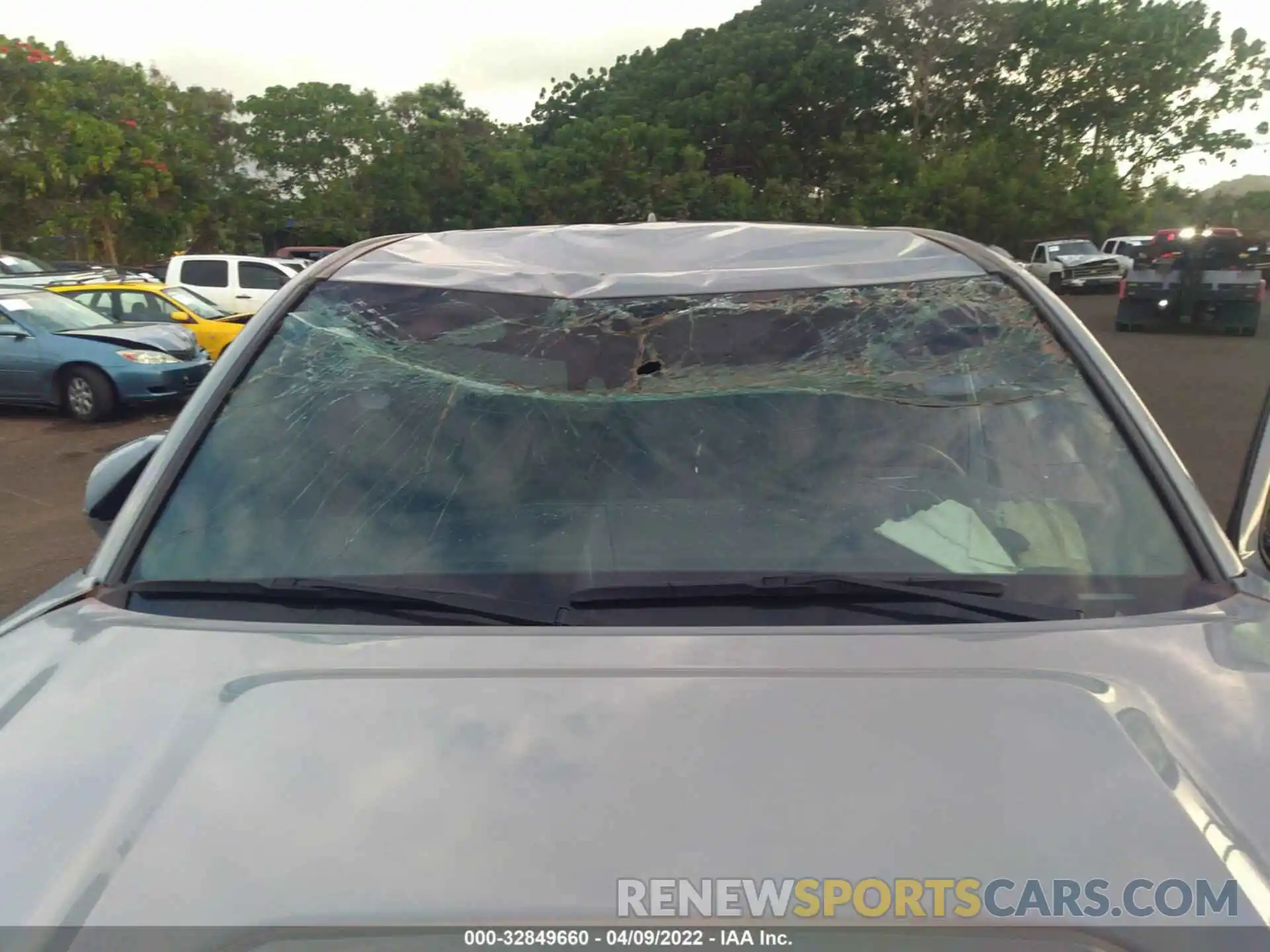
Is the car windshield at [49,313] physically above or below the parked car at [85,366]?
above

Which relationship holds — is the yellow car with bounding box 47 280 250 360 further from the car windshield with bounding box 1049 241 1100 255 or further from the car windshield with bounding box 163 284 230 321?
the car windshield with bounding box 1049 241 1100 255

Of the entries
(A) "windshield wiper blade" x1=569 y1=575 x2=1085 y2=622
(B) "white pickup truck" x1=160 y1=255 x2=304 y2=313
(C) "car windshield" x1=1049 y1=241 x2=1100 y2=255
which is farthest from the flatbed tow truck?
(A) "windshield wiper blade" x1=569 y1=575 x2=1085 y2=622

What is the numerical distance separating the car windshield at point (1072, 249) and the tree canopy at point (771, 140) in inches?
106

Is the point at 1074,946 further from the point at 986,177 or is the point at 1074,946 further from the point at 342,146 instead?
the point at 342,146

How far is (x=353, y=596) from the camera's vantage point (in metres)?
1.82

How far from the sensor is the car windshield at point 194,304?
47.9ft

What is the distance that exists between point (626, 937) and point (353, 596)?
90 cm

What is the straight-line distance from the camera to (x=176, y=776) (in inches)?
54.3

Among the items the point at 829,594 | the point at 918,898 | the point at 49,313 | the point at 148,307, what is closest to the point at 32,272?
the point at 148,307

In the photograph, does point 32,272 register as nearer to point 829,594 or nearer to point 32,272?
point 32,272

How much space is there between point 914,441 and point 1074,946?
112cm

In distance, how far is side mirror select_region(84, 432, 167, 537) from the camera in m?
2.35

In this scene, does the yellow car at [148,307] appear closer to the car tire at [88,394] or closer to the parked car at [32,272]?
the car tire at [88,394]

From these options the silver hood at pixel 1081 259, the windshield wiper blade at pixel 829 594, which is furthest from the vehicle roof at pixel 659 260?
the silver hood at pixel 1081 259
